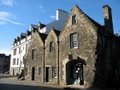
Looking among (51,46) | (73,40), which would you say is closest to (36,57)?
(51,46)

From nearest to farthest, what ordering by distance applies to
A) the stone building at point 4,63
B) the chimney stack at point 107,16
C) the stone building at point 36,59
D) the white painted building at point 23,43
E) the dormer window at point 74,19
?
the dormer window at point 74,19
the chimney stack at point 107,16
the stone building at point 36,59
the white painted building at point 23,43
the stone building at point 4,63

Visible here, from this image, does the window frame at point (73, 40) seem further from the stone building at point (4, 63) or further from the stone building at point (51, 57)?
the stone building at point (4, 63)

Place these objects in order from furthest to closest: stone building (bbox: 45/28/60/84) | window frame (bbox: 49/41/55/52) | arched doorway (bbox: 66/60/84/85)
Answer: window frame (bbox: 49/41/55/52), stone building (bbox: 45/28/60/84), arched doorway (bbox: 66/60/84/85)

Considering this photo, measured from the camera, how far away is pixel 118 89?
21406 millimetres

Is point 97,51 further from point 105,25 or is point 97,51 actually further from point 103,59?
point 105,25

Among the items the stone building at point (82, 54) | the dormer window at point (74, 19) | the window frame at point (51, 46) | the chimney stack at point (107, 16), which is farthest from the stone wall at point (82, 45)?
the chimney stack at point (107, 16)

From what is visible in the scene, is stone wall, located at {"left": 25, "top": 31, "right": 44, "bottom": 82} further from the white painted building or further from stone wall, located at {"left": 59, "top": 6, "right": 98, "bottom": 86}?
the white painted building

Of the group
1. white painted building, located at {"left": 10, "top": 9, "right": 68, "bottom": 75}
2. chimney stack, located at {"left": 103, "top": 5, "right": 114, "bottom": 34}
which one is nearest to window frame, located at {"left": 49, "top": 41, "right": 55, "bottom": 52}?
chimney stack, located at {"left": 103, "top": 5, "right": 114, "bottom": 34}

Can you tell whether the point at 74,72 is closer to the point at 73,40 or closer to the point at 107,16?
the point at 73,40

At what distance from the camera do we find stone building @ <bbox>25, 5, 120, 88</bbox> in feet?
73.2

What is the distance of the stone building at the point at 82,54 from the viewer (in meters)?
22.3

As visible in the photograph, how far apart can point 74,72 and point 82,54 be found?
3.43 metres

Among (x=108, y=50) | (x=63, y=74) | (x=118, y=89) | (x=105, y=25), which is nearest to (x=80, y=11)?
(x=105, y=25)

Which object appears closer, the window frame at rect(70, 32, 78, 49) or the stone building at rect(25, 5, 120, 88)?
the stone building at rect(25, 5, 120, 88)
